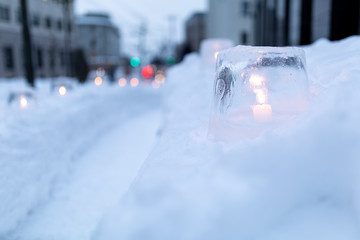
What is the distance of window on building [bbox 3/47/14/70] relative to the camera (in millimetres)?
25250

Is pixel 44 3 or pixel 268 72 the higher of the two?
pixel 44 3

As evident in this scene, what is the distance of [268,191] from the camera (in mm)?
1885

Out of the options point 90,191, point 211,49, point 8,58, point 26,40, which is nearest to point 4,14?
point 8,58

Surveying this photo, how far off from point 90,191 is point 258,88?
335cm

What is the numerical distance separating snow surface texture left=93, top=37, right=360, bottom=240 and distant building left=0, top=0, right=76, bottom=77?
24787mm

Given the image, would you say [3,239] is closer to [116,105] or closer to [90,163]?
[90,163]

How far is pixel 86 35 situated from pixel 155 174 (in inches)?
2418

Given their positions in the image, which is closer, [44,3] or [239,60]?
[239,60]

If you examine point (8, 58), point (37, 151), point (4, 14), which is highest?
point (4, 14)

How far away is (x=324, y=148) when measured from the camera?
6.37ft

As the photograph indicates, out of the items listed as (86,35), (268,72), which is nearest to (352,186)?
(268,72)

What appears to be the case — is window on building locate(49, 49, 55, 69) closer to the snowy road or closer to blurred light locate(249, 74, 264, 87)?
the snowy road

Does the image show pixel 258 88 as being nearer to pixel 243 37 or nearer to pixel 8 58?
pixel 243 37

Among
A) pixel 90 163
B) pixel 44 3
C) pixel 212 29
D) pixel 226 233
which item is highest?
pixel 44 3
